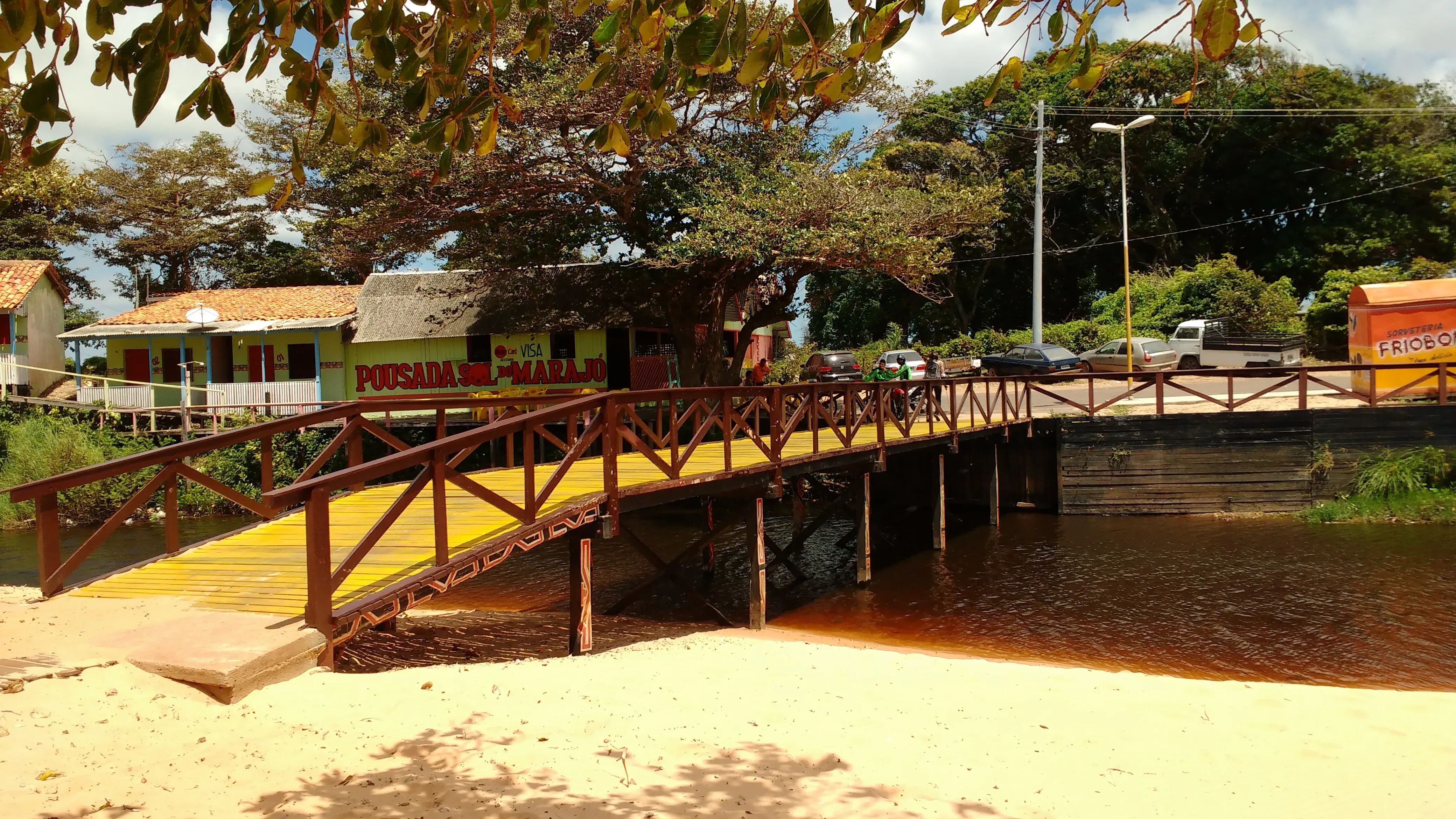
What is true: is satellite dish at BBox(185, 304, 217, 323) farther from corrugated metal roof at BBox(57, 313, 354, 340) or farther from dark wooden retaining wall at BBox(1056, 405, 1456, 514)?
dark wooden retaining wall at BBox(1056, 405, 1456, 514)

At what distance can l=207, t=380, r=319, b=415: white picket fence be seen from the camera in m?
28.1

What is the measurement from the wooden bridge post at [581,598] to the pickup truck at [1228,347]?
2483 cm

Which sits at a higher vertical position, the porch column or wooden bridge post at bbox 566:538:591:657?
the porch column

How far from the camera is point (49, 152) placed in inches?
151

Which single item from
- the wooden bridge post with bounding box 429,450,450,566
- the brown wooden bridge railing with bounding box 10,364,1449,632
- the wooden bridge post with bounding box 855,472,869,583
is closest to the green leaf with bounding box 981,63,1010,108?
the brown wooden bridge railing with bounding box 10,364,1449,632

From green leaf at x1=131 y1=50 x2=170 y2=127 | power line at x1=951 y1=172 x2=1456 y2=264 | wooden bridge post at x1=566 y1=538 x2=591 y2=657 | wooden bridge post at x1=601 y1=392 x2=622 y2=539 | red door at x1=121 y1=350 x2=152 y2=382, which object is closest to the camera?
green leaf at x1=131 y1=50 x2=170 y2=127

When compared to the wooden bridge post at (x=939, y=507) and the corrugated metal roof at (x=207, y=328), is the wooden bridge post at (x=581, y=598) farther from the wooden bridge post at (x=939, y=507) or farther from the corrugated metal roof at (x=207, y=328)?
the corrugated metal roof at (x=207, y=328)

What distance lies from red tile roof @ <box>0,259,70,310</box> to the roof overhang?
187 cm

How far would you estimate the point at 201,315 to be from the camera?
29062mm

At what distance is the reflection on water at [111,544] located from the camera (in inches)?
667

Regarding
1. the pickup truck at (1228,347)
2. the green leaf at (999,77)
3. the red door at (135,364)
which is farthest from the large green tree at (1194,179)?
the green leaf at (999,77)

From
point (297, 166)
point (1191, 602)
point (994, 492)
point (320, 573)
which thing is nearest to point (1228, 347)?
point (994, 492)

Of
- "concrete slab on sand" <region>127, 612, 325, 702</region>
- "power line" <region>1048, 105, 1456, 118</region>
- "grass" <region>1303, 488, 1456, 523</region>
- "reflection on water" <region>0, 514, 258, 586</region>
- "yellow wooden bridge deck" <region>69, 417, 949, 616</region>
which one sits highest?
"power line" <region>1048, 105, 1456, 118</region>

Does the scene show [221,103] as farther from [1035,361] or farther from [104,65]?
[1035,361]
